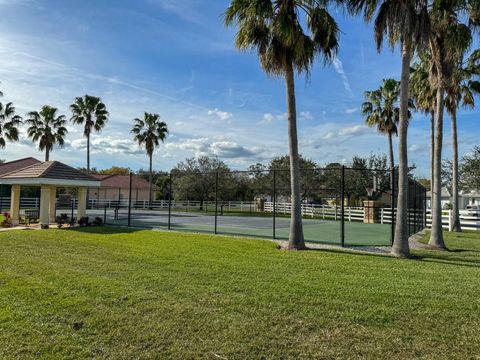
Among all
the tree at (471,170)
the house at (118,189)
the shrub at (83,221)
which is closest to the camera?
the shrub at (83,221)

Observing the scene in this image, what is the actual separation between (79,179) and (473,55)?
17.9 meters

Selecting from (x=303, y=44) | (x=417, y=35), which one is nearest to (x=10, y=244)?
(x=303, y=44)

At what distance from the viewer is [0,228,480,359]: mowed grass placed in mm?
3881

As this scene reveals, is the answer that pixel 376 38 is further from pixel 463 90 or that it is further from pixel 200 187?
pixel 200 187

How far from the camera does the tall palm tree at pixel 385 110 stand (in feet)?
84.2

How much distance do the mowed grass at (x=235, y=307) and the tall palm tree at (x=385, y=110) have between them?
1869 cm

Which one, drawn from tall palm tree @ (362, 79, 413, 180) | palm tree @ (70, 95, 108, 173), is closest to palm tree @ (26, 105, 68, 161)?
palm tree @ (70, 95, 108, 173)

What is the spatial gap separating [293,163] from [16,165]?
31.9 metres

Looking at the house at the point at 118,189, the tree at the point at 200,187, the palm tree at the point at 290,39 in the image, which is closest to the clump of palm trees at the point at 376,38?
the palm tree at the point at 290,39

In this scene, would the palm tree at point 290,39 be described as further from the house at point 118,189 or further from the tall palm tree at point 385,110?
the house at point 118,189

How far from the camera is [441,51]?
466 inches

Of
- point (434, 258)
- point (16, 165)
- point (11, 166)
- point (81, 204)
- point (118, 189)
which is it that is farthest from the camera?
point (118, 189)

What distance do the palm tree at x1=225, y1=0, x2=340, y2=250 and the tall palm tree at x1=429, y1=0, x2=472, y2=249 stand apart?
114 inches

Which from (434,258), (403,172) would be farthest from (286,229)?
(403,172)
